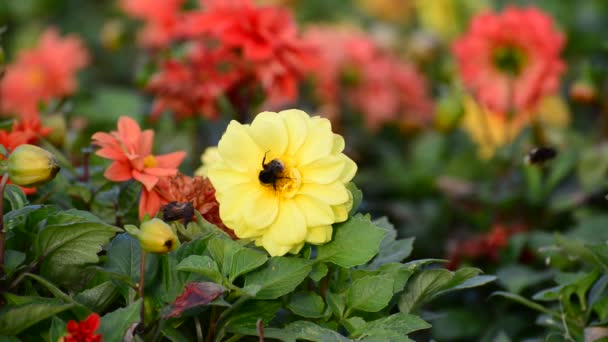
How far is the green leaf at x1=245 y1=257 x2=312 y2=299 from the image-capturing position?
0.91m

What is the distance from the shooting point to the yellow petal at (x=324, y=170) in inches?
36.6

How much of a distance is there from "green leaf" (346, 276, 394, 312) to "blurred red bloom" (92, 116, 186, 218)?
258mm

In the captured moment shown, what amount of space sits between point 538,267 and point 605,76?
549 mm

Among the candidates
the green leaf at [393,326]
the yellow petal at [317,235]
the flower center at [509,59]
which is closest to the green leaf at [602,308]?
the green leaf at [393,326]

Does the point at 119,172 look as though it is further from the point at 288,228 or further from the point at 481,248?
the point at 481,248

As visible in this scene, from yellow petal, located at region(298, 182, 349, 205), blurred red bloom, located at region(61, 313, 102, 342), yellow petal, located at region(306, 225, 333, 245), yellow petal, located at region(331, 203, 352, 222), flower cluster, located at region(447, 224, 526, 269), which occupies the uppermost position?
yellow petal, located at region(298, 182, 349, 205)

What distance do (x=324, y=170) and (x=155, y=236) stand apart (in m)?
0.20

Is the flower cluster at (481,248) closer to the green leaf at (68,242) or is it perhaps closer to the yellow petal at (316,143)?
the yellow petal at (316,143)

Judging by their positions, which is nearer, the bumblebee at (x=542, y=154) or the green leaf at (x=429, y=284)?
the green leaf at (x=429, y=284)

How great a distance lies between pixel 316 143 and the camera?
0.95m

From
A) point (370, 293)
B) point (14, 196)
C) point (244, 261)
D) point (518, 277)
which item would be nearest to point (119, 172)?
point (14, 196)

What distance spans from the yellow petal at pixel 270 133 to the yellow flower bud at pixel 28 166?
0.21 metres

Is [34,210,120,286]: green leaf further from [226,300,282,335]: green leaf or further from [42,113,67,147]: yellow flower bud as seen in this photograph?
[42,113,67,147]: yellow flower bud

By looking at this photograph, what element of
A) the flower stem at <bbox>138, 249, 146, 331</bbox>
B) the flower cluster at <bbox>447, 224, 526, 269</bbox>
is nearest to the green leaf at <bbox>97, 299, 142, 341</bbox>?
the flower stem at <bbox>138, 249, 146, 331</bbox>
